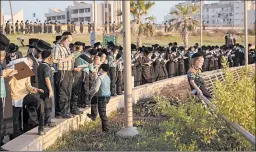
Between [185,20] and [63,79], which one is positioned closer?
[63,79]

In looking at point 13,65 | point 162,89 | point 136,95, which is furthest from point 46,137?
point 162,89

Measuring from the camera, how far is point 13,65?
6367 mm

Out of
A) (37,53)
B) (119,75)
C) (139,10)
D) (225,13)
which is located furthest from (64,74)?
(225,13)

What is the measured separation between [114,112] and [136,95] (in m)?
1.56

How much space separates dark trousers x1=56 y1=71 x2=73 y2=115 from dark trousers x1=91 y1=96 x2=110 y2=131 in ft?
1.62

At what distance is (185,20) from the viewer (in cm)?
3588

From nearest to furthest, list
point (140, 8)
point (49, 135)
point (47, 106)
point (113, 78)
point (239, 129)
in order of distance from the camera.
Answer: point (239, 129) < point (49, 135) < point (47, 106) < point (113, 78) < point (140, 8)

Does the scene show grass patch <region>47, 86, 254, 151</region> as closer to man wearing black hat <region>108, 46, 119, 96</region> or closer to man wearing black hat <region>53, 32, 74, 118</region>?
man wearing black hat <region>53, 32, 74, 118</region>

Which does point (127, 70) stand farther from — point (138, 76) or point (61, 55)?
point (138, 76)

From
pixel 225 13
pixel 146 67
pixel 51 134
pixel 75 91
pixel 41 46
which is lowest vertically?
pixel 51 134

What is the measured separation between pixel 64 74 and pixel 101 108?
0.91 metres

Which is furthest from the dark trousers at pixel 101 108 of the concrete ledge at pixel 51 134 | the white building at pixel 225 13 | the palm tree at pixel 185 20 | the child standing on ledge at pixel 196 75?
the white building at pixel 225 13

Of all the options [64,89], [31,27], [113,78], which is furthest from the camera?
[31,27]

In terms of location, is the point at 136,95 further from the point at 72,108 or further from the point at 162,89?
the point at 72,108
